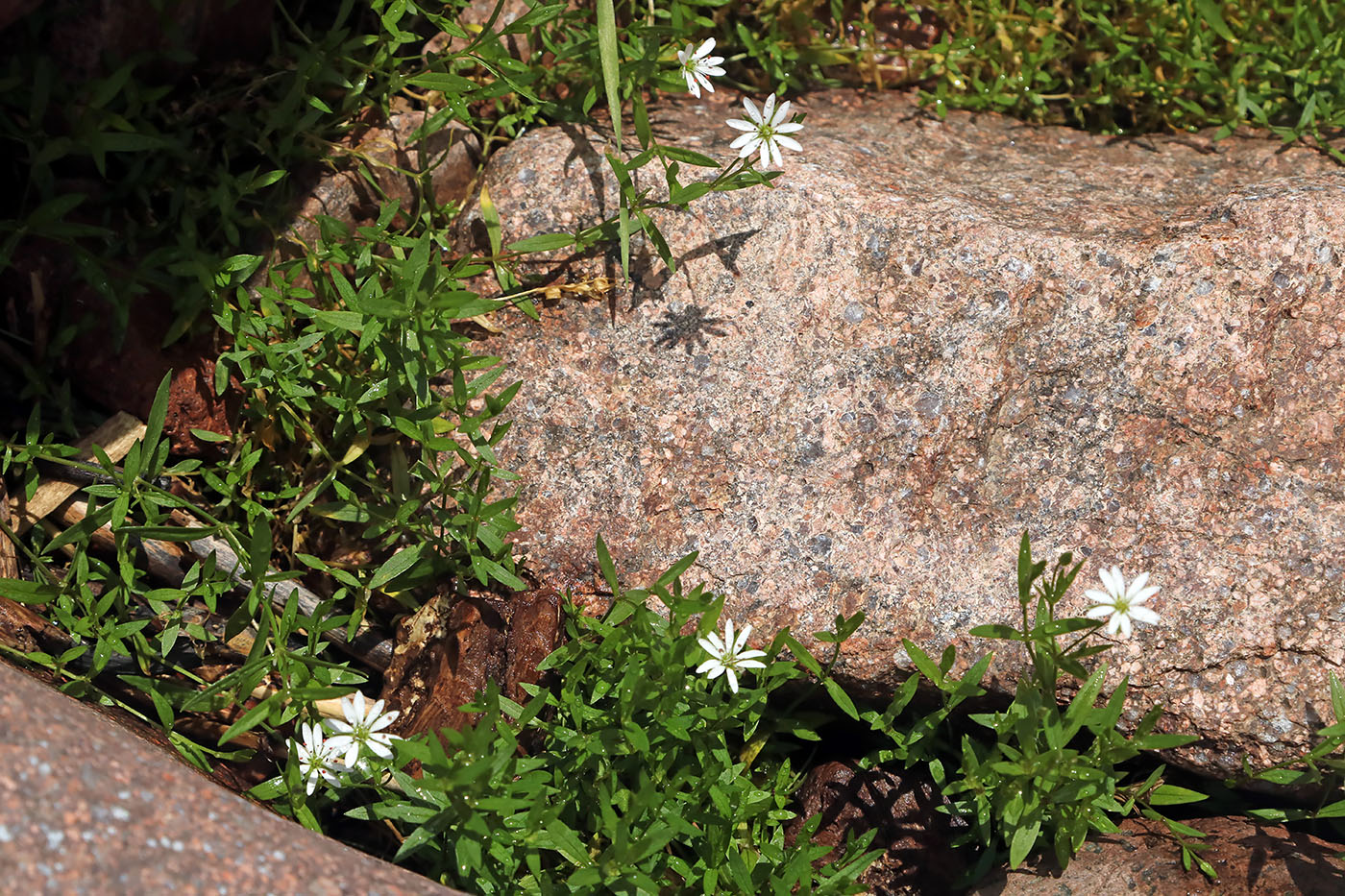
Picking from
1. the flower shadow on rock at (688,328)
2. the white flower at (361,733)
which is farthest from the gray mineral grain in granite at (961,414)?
the white flower at (361,733)

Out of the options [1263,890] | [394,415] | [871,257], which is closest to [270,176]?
[394,415]

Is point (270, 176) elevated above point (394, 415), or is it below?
above

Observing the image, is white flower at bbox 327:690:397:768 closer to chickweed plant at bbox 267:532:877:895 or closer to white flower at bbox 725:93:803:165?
chickweed plant at bbox 267:532:877:895

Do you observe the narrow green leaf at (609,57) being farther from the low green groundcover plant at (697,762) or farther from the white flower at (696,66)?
the low green groundcover plant at (697,762)

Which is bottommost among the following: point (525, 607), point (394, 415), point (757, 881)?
point (757, 881)

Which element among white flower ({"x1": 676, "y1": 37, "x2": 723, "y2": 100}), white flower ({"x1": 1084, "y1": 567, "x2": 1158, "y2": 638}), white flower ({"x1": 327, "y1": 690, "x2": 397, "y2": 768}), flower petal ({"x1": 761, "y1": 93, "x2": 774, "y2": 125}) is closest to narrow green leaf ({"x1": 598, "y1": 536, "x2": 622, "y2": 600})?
white flower ({"x1": 327, "y1": 690, "x2": 397, "y2": 768})

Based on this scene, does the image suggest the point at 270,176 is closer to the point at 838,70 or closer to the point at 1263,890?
the point at 838,70
